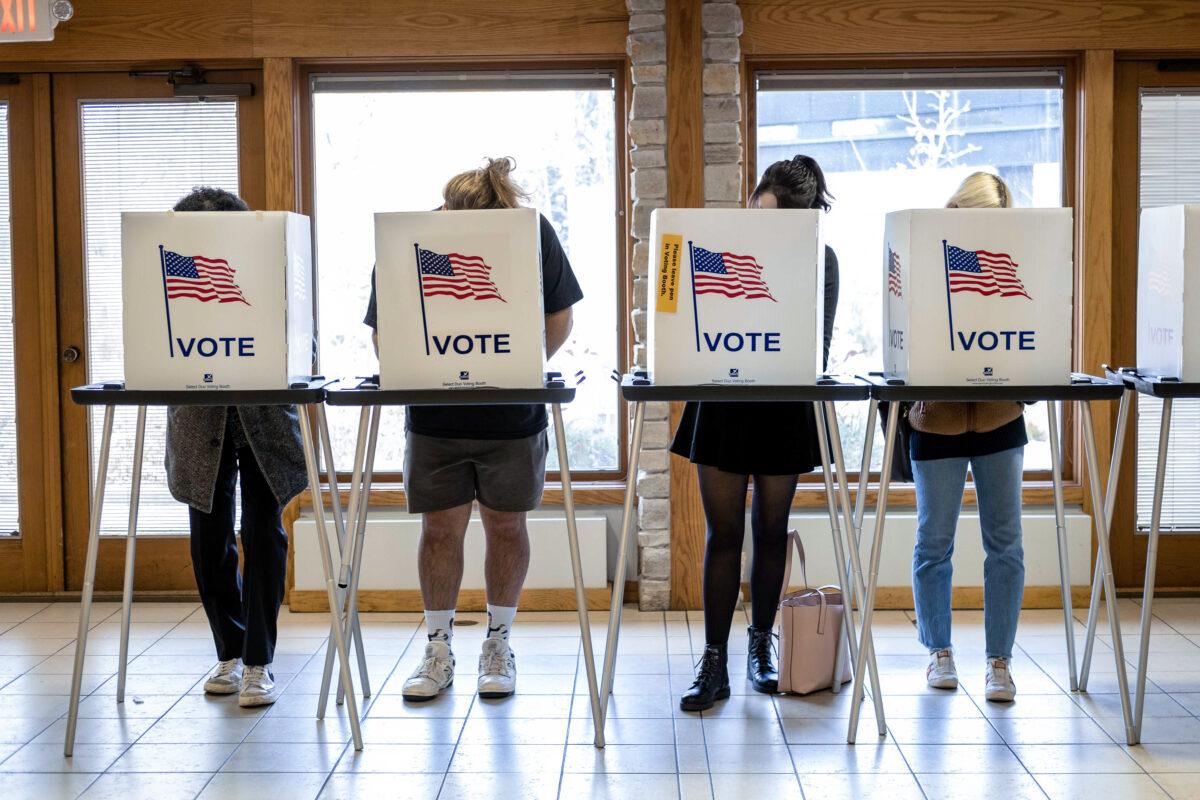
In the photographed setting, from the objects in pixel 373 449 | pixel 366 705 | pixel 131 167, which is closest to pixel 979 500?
pixel 373 449

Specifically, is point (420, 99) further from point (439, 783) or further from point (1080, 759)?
point (1080, 759)

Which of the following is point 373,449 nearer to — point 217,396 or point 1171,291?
point 217,396

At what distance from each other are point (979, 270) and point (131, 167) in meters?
2.97

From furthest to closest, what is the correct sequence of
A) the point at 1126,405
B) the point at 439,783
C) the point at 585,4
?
the point at 585,4
the point at 1126,405
the point at 439,783

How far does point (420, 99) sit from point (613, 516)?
1.58 metres

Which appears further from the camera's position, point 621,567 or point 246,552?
point 246,552

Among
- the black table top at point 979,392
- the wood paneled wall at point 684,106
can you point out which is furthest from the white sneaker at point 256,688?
the black table top at point 979,392

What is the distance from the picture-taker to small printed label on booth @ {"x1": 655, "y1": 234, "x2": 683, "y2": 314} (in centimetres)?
271

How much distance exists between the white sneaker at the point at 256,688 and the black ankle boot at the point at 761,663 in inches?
49.4

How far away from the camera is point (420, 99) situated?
430 cm

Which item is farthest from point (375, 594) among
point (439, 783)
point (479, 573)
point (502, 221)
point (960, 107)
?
point (960, 107)

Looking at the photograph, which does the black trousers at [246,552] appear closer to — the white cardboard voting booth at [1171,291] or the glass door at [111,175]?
the glass door at [111,175]

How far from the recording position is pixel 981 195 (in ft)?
10.1

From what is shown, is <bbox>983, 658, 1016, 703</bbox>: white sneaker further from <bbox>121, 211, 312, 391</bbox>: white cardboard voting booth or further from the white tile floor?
<bbox>121, 211, 312, 391</bbox>: white cardboard voting booth
